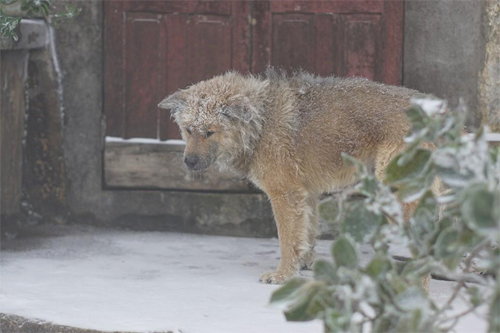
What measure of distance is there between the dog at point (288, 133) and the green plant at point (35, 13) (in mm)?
1325

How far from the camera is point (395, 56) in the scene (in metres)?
6.62

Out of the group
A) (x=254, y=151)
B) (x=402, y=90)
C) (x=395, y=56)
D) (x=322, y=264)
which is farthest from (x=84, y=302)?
(x=395, y=56)

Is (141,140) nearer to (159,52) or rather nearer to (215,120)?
(159,52)

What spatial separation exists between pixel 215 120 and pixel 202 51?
1721mm

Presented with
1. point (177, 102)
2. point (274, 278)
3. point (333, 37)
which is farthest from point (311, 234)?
point (333, 37)

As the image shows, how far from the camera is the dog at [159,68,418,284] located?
207 inches

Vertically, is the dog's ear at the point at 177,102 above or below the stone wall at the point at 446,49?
below

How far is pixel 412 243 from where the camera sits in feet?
8.13

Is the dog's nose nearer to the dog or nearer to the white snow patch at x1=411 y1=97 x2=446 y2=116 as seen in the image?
the dog

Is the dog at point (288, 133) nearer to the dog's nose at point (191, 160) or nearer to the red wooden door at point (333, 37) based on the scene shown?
the dog's nose at point (191, 160)

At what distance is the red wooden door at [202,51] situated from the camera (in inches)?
262

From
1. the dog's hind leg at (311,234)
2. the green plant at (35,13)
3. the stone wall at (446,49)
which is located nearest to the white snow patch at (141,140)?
the green plant at (35,13)

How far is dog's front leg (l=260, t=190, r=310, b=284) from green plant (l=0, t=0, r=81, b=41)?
222 centimetres

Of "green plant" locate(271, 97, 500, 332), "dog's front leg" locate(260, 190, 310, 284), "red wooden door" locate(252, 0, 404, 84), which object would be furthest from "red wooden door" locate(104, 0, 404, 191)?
"green plant" locate(271, 97, 500, 332)
